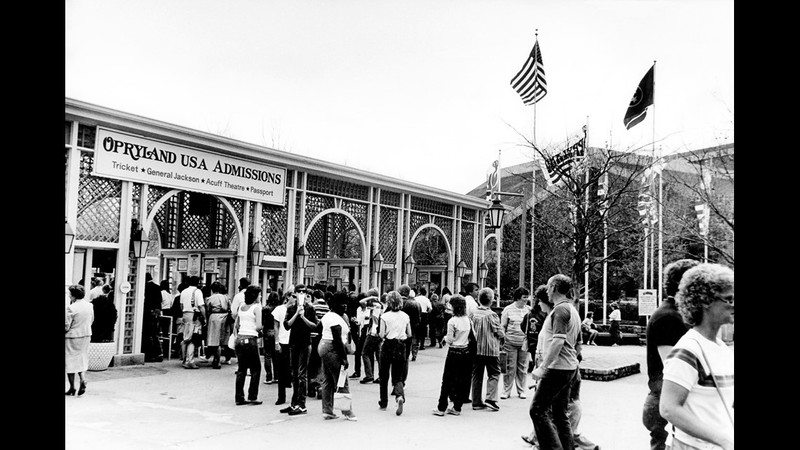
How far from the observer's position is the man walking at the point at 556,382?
5.63m

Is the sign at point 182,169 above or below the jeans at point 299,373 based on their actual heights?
above

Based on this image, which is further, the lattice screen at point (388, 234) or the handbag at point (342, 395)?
the lattice screen at point (388, 234)

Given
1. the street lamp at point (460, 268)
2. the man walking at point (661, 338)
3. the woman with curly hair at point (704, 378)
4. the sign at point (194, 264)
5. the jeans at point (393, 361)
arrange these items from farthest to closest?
the street lamp at point (460, 268) → the sign at point (194, 264) → the jeans at point (393, 361) → the man walking at point (661, 338) → the woman with curly hair at point (704, 378)

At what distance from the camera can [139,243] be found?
42.1 feet

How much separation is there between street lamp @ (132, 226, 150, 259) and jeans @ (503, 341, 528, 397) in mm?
7401

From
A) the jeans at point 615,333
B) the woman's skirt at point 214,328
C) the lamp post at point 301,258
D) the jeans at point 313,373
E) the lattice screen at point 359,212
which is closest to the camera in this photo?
the jeans at point 313,373

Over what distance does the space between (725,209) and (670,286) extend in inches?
534

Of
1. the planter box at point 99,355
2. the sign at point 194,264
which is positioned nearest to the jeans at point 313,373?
the planter box at point 99,355

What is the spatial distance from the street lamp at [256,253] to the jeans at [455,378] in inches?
303

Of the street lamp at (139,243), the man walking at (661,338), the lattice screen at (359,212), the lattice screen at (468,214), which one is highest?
the lattice screen at (468,214)

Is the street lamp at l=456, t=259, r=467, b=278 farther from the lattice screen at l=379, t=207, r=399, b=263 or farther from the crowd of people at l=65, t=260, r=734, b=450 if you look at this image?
the crowd of people at l=65, t=260, r=734, b=450

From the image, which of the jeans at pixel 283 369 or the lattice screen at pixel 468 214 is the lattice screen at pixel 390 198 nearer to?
the lattice screen at pixel 468 214

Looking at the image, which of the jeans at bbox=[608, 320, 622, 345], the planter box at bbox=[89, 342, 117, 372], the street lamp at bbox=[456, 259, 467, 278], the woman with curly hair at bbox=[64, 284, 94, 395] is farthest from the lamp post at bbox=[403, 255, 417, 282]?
the woman with curly hair at bbox=[64, 284, 94, 395]

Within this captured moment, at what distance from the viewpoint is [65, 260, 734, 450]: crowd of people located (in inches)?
114
